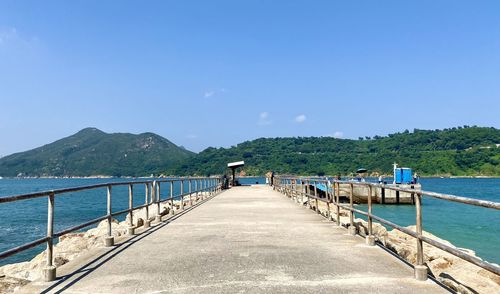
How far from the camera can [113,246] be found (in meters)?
8.09

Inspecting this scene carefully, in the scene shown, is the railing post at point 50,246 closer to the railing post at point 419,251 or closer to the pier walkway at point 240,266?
the pier walkway at point 240,266

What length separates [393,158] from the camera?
538ft

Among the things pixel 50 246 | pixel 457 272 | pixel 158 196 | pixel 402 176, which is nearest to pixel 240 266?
pixel 50 246

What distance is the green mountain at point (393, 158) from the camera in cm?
14912

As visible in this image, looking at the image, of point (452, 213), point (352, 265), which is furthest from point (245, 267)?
point (452, 213)

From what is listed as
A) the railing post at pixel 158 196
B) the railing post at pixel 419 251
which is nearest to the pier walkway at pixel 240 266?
the railing post at pixel 419 251

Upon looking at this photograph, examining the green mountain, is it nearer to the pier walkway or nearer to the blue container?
the blue container

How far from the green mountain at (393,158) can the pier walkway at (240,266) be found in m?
141

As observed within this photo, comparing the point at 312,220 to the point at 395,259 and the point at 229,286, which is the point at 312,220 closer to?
the point at 395,259

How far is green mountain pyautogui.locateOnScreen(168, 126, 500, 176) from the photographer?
5871 inches

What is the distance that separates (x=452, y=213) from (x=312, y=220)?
37291 millimetres

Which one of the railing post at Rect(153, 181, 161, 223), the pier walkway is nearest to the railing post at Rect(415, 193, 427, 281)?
the pier walkway

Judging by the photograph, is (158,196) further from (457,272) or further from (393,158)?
(393,158)

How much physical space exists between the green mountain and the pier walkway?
5548 inches
